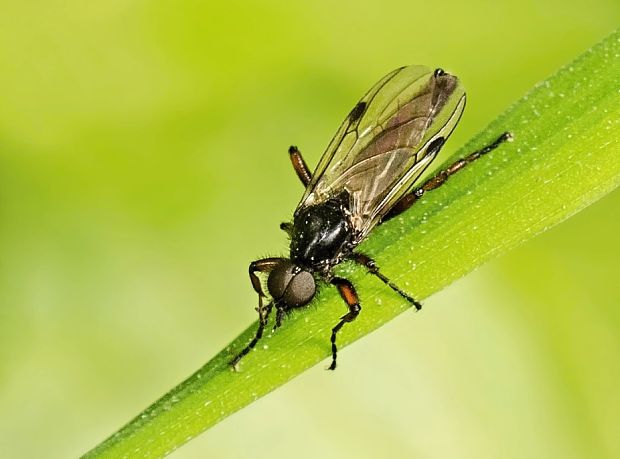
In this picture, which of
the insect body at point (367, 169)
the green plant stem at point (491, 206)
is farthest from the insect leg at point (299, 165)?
the green plant stem at point (491, 206)

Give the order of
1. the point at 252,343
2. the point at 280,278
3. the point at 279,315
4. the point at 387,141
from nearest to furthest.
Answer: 1. the point at 252,343
2. the point at 279,315
3. the point at 280,278
4. the point at 387,141

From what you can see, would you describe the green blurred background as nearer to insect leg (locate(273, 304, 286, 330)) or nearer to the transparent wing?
the transparent wing

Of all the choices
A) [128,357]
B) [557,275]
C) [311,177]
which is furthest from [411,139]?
[128,357]

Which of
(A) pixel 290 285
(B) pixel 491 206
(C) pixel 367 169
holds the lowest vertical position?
(B) pixel 491 206

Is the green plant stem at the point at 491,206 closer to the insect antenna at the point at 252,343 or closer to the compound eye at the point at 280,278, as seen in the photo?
the insect antenna at the point at 252,343

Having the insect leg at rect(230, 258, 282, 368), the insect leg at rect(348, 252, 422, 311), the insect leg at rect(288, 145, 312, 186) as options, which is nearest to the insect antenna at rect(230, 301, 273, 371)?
the insect leg at rect(230, 258, 282, 368)

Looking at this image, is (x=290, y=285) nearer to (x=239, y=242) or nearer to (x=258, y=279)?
(x=258, y=279)

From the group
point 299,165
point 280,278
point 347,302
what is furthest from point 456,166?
point 299,165

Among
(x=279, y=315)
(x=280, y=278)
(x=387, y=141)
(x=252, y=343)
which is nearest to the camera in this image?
(x=252, y=343)
